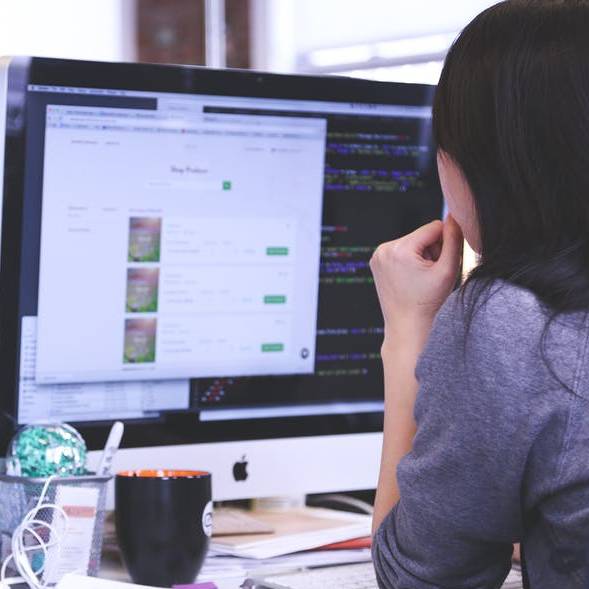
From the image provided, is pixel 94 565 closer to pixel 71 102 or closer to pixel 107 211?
pixel 107 211

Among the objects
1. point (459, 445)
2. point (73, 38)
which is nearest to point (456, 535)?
point (459, 445)

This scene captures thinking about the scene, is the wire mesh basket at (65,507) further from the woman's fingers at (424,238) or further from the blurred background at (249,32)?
the blurred background at (249,32)

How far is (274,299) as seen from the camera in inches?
47.9

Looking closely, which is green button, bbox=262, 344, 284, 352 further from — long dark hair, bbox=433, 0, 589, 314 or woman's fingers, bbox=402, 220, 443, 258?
long dark hair, bbox=433, 0, 589, 314

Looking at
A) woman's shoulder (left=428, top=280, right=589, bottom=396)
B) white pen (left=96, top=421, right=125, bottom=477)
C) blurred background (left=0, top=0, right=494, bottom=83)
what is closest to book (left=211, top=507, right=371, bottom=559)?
white pen (left=96, top=421, right=125, bottom=477)

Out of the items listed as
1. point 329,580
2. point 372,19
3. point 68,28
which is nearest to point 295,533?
point 329,580

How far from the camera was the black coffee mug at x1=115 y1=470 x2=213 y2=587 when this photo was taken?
1.04m

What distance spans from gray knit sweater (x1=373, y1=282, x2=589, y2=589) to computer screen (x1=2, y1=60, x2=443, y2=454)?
1.24ft

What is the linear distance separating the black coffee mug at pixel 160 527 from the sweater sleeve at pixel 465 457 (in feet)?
0.73

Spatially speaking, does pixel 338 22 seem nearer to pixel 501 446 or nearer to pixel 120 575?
pixel 120 575

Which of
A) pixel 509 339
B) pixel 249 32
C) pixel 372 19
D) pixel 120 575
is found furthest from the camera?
pixel 249 32

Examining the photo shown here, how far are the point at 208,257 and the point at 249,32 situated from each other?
10.8 feet

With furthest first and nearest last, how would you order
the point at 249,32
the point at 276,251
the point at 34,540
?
1. the point at 249,32
2. the point at 276,251
3. the point at 34,540

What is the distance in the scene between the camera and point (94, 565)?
1.02 meters
